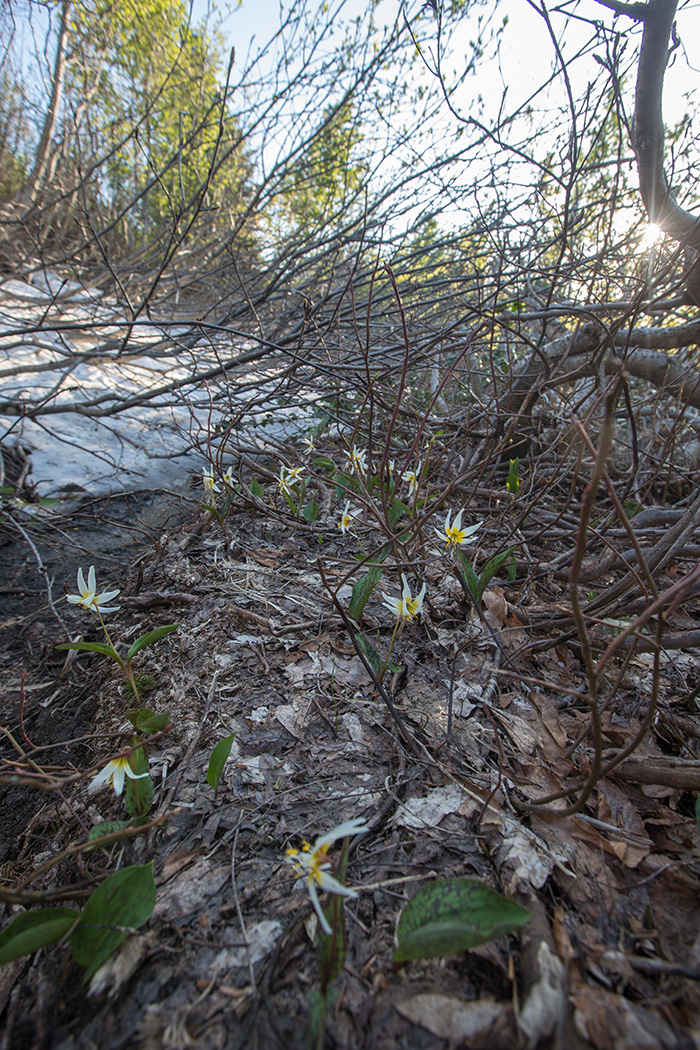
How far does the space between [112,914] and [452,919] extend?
0.57 meters

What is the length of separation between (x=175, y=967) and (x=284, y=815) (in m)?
0.31

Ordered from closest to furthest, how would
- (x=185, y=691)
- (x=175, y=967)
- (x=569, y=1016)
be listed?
(x=569, y=1016) → (x=175, y=967) → (x=185, y=691)

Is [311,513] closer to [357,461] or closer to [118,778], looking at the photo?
[357,461]

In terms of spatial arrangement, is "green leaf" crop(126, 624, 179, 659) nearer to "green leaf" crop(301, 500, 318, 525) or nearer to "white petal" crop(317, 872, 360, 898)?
"white petal" crop(317, 872, 360, 898)

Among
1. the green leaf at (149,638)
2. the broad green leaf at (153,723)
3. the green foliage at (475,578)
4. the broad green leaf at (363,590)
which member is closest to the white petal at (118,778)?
the broad green leaf at (153,723)

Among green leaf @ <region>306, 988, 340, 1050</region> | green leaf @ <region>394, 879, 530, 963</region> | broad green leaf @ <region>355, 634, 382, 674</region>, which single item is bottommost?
green leaf @ <region>306, 988, 340, 1050</region>

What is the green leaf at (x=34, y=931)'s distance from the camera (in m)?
0.70

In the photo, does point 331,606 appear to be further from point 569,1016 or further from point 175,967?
point 569,1016

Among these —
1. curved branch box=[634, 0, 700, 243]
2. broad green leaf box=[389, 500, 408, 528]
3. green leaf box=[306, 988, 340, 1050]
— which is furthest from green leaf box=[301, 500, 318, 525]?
curved branch box=[634, 0, 700, 243]

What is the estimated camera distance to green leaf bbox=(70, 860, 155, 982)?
29.5 inches

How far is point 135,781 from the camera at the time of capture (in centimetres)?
101

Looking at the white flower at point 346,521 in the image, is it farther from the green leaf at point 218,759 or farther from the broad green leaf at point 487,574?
the green leaf at point 218,759

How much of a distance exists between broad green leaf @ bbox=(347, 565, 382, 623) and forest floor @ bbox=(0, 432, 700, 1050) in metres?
0.14

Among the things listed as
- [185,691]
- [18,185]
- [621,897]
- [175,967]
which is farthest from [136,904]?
[18,185]
